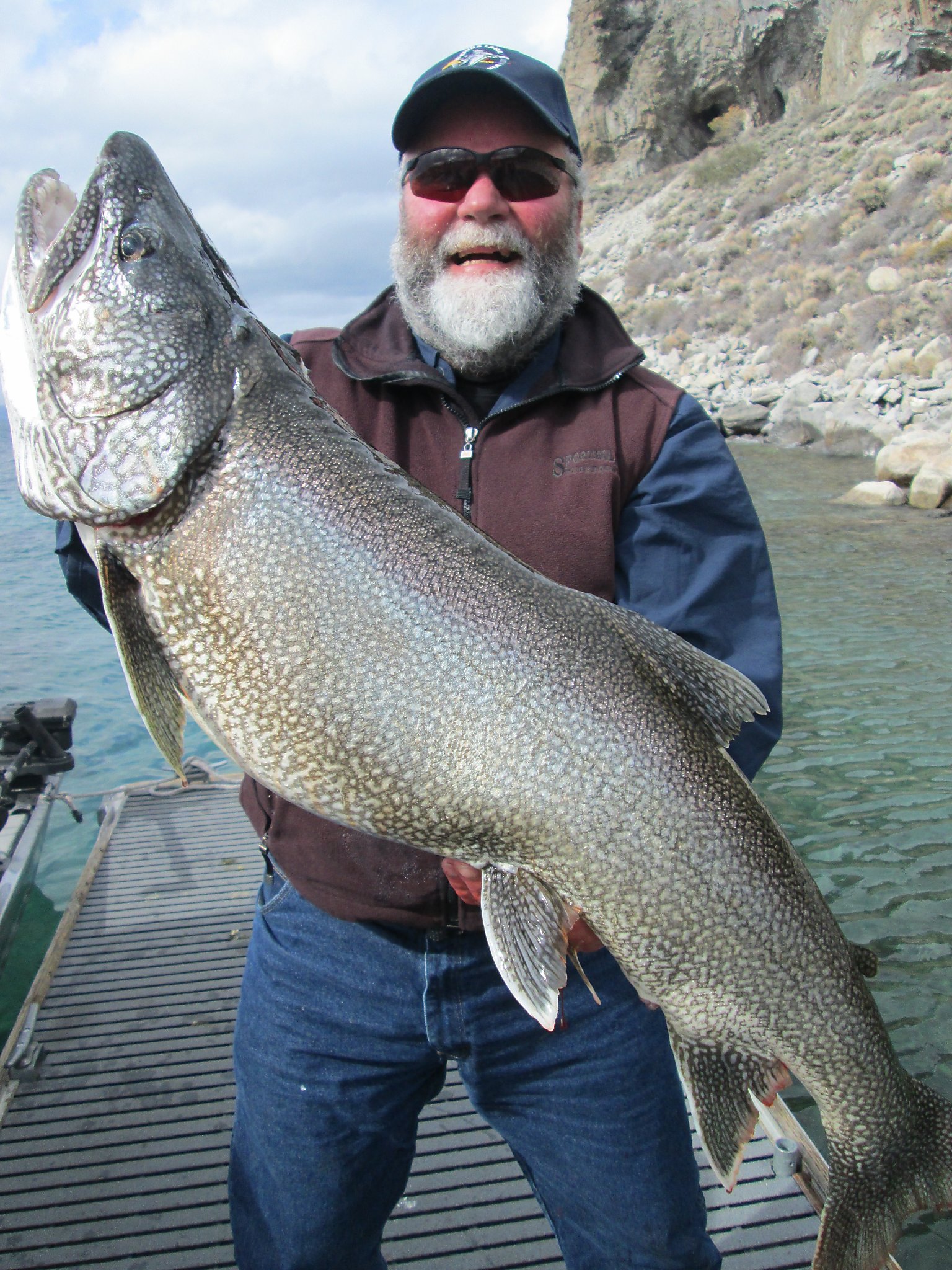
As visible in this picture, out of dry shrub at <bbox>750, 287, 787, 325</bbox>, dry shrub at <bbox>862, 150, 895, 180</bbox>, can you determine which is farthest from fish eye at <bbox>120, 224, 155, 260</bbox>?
dry shrub at <bbox>862, 150, 895, 180</bbox>

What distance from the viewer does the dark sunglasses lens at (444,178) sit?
2.56 meters

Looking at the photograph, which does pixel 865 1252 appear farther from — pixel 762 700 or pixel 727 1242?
pixel 762 700

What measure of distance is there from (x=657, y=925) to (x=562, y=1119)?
68 centimetres

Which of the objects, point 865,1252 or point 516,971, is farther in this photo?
point 865,1252

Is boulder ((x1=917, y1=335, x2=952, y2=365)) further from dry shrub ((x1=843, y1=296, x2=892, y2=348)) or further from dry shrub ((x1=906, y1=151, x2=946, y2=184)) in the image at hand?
dry shrub ((x1=906, y1=151, x2=946, y2=184))

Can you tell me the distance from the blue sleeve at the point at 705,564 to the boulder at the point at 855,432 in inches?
807

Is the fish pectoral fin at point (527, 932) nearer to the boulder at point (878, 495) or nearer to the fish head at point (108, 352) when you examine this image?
the fish head at point (108, 352)

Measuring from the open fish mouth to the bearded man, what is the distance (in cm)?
62

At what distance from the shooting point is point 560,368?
252 centimetres

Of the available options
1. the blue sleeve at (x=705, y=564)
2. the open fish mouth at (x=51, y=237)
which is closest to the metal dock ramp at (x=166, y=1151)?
the blue sleeve at (x=705, y=564)

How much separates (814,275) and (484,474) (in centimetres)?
3432

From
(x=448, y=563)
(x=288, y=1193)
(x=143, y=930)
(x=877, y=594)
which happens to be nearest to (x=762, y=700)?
(x=448, y=563)

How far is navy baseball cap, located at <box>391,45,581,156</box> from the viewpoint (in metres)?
2.50

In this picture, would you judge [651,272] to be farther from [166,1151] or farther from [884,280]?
[166,1151]
